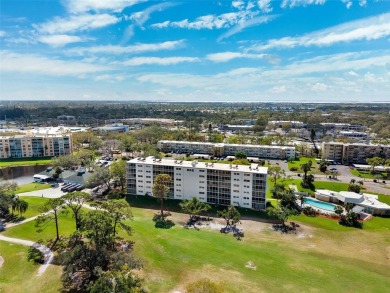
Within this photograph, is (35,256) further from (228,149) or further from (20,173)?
(228,149)

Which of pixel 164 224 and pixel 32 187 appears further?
pixel 32 187

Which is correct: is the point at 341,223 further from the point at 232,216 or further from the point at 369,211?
the point at 232,216

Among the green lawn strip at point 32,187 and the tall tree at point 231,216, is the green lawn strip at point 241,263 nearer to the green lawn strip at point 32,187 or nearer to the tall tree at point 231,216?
the tall tree at point 231,216

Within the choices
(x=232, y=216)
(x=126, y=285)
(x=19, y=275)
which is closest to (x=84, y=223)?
(x=19, y=275)

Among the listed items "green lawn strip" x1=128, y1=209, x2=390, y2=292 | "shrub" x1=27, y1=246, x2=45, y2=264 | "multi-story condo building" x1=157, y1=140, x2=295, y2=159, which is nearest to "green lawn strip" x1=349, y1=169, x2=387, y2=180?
"multi-story condo building" x1=157, y1=140, x2=295, y2=159

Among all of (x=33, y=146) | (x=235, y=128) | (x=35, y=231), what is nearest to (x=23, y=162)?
(x=33, y=146)

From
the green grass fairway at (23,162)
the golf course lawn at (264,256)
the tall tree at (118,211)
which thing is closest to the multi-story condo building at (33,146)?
the green grass fairway at (23,162)
